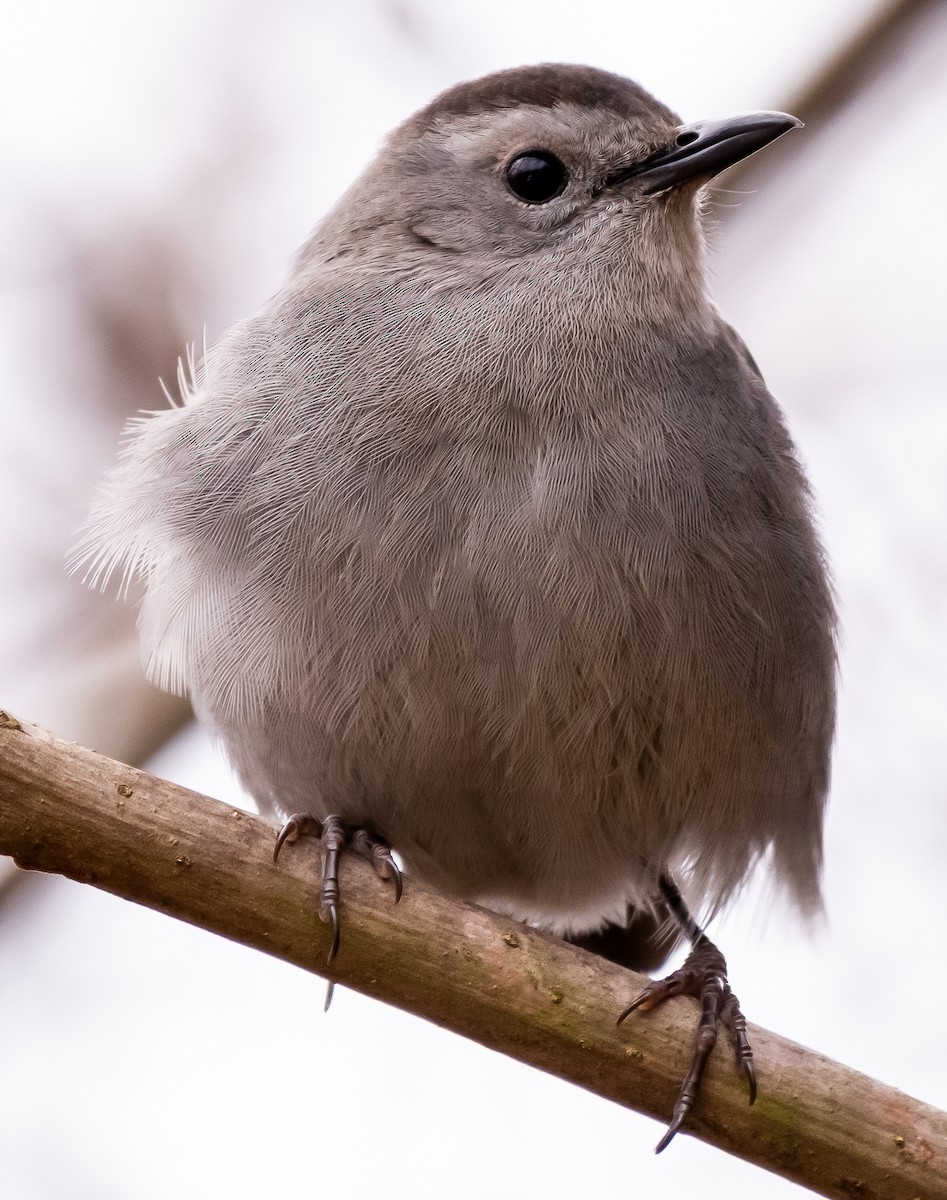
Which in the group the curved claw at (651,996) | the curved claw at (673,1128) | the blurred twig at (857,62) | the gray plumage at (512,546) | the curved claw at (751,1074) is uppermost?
the blurred twig at (857,62)

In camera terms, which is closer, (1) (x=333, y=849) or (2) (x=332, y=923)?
(2) (x=332, y=923)

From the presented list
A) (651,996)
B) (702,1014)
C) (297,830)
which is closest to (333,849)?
(297,830)

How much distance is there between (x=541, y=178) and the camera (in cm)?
399

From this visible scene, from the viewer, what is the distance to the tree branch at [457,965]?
9.46ft

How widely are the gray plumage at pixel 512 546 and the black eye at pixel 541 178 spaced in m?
0.03

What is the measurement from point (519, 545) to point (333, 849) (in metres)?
0.87

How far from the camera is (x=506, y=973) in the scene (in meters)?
3.08

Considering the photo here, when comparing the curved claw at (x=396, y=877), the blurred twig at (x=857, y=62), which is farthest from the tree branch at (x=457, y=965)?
the blurred twig at (x=857, y=62)

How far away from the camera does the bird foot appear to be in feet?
10.3

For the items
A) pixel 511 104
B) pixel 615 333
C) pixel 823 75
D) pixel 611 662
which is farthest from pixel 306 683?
pixel 823 75

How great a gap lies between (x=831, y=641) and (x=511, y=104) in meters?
1.91

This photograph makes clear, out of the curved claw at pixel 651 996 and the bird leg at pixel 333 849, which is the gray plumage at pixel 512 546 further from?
the curved claw at pixel 651 996

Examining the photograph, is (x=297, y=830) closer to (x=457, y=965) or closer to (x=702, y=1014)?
(x=457, y=965)

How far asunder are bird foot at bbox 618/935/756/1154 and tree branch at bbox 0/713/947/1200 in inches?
1.1
